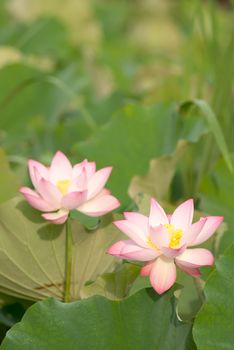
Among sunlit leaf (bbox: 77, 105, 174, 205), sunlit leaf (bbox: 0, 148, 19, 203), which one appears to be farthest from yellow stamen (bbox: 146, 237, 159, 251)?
sunlit leaf (bbox: 77, 105, 174, 205)

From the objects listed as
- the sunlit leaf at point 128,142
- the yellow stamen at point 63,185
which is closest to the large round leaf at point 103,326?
the yellow stamen at point 63,185

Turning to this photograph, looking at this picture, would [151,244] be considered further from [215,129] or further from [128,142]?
[128,142]

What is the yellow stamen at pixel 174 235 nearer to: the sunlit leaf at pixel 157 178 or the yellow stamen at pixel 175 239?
the yellow stamen at pixel 175 239

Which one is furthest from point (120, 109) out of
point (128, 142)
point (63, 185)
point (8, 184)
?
point (63, 185)

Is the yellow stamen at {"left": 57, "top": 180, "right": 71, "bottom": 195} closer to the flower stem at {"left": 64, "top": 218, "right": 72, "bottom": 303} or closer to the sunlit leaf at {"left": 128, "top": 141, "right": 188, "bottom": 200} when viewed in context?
the flower stem at {"left": 64, "top": 218, "right": 72, "bottom": 303}

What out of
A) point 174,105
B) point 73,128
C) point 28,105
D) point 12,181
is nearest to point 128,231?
point 12,181

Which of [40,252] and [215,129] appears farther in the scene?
[215,129]
